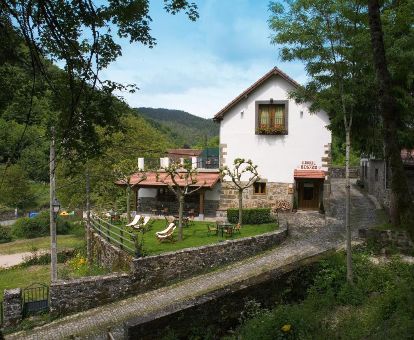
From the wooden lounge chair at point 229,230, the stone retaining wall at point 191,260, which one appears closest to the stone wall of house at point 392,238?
the stone retaining wall at point 191,260

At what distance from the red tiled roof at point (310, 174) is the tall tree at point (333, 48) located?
827 centimetres

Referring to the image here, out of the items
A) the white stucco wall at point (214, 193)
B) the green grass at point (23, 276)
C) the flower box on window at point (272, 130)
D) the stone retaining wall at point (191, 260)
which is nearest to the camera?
the stone retaining wall at point (191, 260)

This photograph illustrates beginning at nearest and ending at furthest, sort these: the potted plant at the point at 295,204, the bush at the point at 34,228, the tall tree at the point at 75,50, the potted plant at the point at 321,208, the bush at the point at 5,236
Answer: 1. the tall tree at the point at 75,50
2. the potted plant at the point at 321,208
3. the potted plant at the point at 295,204
4. the bush at the point at 5,236
5. the bush at the point at 34,228

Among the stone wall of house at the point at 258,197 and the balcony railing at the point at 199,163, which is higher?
the balcony railing at the point at 199,163

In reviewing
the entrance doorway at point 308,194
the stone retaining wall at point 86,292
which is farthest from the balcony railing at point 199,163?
the stone retaining wall at point 86,292

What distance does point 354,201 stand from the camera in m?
25.0

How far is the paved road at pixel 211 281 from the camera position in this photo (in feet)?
39.6

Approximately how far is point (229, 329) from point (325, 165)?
13.7 metres

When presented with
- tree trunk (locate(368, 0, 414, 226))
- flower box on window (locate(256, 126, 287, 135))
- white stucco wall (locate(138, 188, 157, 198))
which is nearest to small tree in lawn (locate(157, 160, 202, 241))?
white stucco wall (locate(138, 188, 157, 198))

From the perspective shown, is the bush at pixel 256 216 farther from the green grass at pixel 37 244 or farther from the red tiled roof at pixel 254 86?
the green grass at pixel 37 244

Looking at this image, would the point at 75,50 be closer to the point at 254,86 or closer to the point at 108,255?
the point at 108,255

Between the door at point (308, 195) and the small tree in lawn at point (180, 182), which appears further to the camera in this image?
the door at point (308, 195)

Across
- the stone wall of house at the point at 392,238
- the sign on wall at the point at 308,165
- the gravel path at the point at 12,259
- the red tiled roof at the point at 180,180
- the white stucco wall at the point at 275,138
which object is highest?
the white stucco wall at the point at 275,138

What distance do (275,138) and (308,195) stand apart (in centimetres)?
375
